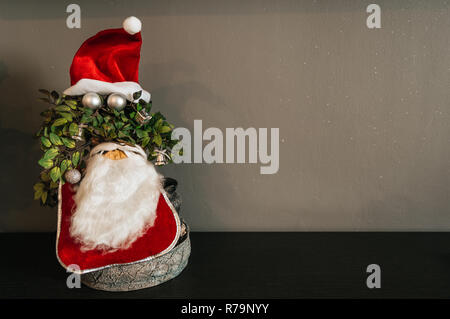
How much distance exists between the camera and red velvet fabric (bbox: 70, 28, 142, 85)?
74 cm

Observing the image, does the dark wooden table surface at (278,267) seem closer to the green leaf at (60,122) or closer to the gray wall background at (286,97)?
the gray wall background at (286,97)

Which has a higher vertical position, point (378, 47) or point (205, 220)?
point (378, 47)

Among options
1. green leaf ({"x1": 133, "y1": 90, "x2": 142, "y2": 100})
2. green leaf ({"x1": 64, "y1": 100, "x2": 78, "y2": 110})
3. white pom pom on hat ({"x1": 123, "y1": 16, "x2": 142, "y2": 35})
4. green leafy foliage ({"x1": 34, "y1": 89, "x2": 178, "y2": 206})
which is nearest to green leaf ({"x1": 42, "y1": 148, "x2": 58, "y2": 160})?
green leafy foliage ({"x1": 34, "y1": 89, "x2": 178, "y2": 206})

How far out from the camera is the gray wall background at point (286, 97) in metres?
0.92

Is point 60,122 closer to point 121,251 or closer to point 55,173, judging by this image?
point 55,173

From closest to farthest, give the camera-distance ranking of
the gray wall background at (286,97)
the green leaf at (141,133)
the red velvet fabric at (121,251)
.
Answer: the red velvet fabric at (121,251), the green leaf at (141,133), the gray wall background at (286,97)

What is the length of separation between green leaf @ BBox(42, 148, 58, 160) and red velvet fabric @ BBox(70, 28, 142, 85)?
17 centimetres

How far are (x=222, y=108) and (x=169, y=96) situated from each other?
162mm

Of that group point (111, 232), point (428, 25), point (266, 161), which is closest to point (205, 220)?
point (266, 161)

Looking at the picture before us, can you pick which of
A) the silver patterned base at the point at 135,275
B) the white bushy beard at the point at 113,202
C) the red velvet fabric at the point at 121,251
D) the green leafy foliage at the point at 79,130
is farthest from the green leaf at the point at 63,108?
the silver patterned base at the point at 135,275

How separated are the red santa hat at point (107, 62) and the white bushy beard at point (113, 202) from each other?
0.44ft

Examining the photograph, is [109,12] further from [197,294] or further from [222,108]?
[197,294]

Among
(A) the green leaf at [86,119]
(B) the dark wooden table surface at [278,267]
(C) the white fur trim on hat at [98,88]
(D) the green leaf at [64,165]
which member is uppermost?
(C) the white fur trim on hat at [98,88]

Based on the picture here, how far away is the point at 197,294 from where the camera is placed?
66cm
